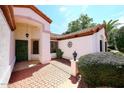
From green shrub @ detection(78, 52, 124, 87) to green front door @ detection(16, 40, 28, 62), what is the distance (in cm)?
797

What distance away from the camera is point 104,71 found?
18.9 ft

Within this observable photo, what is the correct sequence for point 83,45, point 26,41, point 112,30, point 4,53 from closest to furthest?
point 4,53
point 26,41
point 83,45
point 112,30

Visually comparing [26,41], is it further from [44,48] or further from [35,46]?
[44,48]

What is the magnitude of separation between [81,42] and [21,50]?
6.72 m

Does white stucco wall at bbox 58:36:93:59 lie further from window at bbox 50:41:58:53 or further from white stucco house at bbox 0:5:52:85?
white stucco house at bbox 0:5:52:85

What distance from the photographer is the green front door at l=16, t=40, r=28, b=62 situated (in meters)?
12.0

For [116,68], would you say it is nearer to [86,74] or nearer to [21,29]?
[86,74]

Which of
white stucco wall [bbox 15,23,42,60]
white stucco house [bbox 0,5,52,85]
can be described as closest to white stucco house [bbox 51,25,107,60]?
white stucco wall [bbox 15,23,42,60]

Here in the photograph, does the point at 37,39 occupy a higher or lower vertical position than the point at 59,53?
higher

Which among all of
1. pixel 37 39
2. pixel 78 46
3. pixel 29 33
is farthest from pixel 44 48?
pixel 78 46

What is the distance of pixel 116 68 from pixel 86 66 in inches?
57.8

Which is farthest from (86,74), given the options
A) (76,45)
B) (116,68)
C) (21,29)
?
(21,29)

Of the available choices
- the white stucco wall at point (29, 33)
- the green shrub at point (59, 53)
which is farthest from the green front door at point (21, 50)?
the green shrub at point (59, 53)

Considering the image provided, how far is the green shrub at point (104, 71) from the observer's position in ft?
18.5
